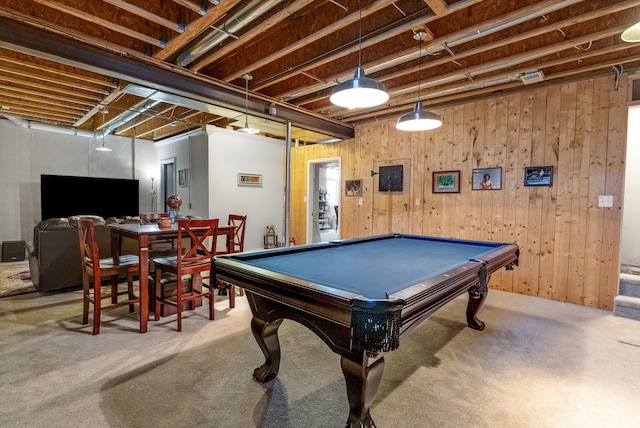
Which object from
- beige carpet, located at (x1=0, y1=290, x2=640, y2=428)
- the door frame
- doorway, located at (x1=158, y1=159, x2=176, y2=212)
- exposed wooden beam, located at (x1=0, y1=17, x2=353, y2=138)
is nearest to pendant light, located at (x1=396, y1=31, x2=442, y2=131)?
beige carpet, located at (x1=0, y1=290, x2=640, y2=428)

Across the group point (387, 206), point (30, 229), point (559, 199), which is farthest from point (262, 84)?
point (30, 229)

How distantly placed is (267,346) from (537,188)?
3939 mm

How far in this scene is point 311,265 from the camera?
2047mm

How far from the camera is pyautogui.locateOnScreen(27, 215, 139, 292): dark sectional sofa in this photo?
11.7ft

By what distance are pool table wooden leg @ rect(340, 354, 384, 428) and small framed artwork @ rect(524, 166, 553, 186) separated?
3.75 m

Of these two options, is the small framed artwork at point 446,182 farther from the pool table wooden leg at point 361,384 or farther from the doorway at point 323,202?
the pool table wooden leg at point 361,384

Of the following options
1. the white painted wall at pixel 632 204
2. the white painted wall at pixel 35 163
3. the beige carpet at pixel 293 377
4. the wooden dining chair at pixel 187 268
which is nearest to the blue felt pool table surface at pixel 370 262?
the beige carpet at pixel 293 377

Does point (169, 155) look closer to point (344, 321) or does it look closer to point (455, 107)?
point (455, 107)

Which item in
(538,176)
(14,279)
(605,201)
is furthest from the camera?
(14,279)

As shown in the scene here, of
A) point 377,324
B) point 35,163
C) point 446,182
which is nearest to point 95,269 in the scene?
point 377,324

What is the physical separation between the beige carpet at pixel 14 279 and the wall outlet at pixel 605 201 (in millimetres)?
6860

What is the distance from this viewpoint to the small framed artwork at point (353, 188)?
19.3ft

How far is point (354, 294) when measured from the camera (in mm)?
1352

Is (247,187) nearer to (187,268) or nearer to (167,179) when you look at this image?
(167,179)
